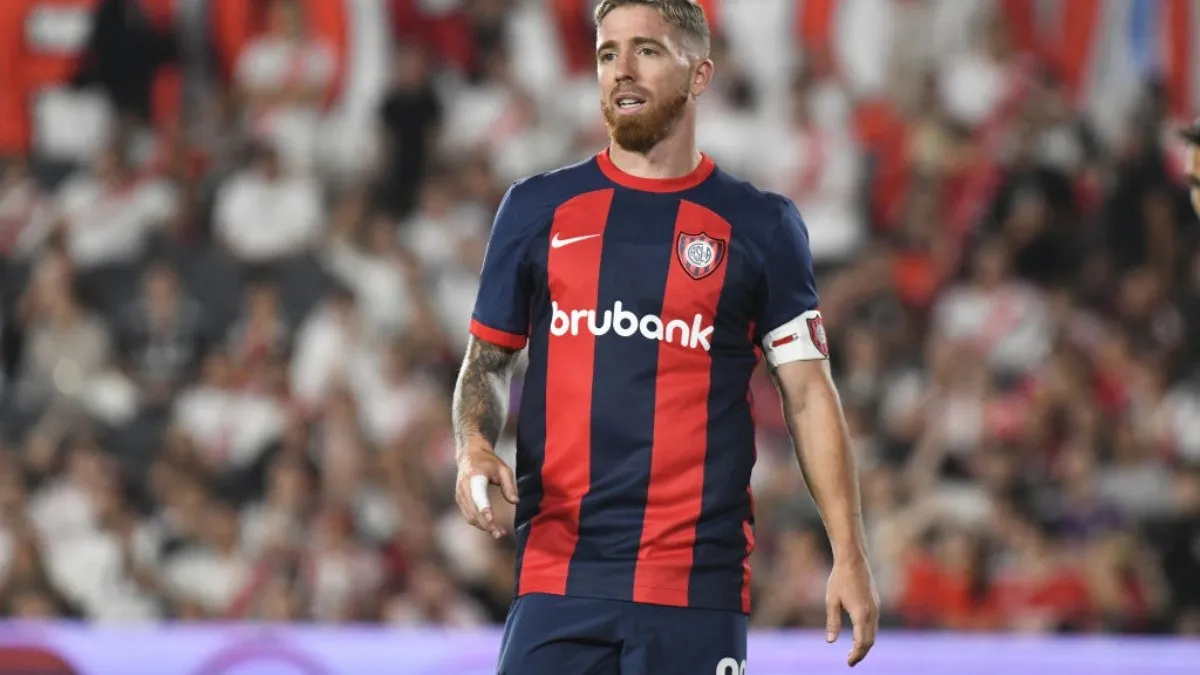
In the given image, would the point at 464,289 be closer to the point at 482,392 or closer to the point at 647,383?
the point at 482,392

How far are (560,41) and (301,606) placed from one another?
4.67m

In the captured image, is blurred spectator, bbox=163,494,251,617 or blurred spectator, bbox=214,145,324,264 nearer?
blurred spectator, bbox=163,494,251,617

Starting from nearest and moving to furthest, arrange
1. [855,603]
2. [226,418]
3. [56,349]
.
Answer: [855,603], [226,418], [56,349]

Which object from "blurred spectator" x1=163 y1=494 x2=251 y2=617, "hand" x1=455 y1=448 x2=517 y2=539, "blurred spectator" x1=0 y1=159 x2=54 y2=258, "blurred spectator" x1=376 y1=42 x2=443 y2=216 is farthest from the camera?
"blurred spectator" x1=376 y1=42 x2=443 y2=216

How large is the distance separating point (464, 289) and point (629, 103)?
273 inches

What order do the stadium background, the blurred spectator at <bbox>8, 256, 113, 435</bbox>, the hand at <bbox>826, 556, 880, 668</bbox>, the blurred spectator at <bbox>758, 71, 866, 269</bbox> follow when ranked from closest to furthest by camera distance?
1. the hand at <bbox>826, 556, 880, 668</bbox>
2. the stadium background
3. the blurred spectator at <bbox>8, 256, 113, 435</bbox>
4. the blurred spectator at <bbox>758, 71, 866, 269</bbox>

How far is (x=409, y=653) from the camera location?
20.6 feet

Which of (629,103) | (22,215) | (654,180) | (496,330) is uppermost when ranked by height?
(22,215)

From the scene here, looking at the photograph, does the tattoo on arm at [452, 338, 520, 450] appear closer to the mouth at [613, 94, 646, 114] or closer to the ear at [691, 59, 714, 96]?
the mouth at [613, 94, 646, 114]

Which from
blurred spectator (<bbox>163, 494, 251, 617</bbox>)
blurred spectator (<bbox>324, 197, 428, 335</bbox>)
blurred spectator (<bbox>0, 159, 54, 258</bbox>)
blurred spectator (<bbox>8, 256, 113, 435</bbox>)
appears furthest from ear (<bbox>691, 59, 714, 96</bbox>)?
blurred spectator (<bbox>0, 159, 54, 258</bbox>)

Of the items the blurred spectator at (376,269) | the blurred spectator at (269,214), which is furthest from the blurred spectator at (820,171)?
the blurred spectator at (269,214)

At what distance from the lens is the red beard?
372 centimetres

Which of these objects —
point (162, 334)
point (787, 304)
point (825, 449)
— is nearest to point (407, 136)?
point (162, 334)

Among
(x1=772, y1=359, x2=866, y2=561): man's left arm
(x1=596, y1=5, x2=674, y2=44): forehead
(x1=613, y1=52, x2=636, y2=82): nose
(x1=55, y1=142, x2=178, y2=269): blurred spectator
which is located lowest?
(x1=772, y1=359, x2=866, y2=561): man's left arm
